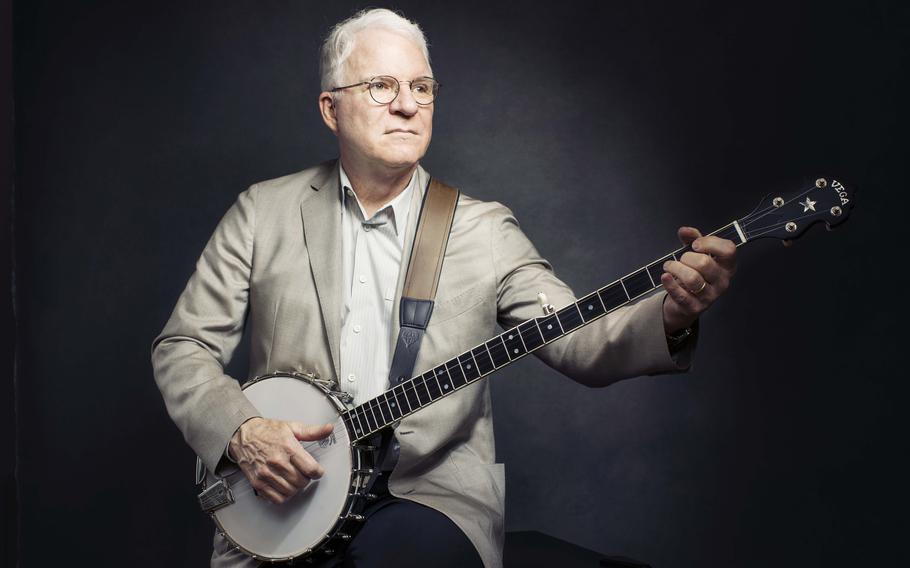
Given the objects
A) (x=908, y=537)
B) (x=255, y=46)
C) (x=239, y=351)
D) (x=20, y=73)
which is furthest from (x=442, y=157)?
(x=908, y=537)

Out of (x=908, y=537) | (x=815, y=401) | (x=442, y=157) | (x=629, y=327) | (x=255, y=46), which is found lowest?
(x=908, y=537)

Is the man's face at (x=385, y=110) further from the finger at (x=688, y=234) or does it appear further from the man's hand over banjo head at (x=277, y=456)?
the finger at (x=688, y=234)

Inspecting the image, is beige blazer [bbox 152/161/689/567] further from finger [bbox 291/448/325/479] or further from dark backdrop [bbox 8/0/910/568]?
dark backdrop [bbox 8/0/910/568]

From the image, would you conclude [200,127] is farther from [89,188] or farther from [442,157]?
[442,157]

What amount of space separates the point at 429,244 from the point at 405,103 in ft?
1.20

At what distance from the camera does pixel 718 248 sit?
1.92 metres


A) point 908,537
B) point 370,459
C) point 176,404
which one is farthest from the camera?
point 908,537

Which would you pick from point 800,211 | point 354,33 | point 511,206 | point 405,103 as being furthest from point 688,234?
point 511,206

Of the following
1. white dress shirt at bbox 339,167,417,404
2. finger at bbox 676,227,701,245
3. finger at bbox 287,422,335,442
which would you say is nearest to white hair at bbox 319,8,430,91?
white dress shirt at bbox 339,167,417,404

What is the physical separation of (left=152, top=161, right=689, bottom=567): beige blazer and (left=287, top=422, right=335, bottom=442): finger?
133mm

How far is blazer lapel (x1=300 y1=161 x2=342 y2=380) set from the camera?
8.29 feet

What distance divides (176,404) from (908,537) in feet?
7.71

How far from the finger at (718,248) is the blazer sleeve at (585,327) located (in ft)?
0.55

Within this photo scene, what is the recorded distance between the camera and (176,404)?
98.7 inches
